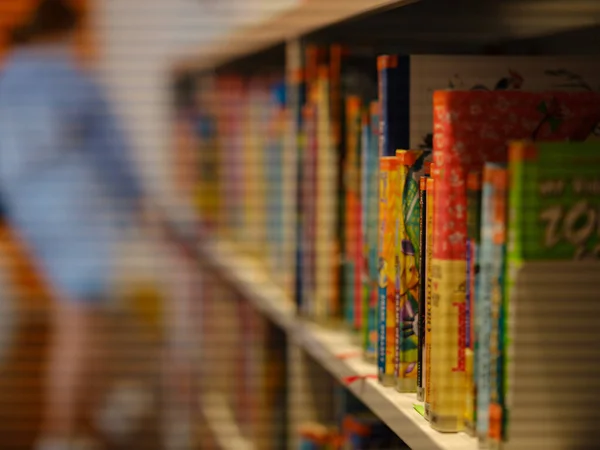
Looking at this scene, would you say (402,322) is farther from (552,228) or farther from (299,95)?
(299,95)

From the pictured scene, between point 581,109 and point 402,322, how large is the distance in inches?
10.8

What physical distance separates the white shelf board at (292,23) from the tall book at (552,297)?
26 cm

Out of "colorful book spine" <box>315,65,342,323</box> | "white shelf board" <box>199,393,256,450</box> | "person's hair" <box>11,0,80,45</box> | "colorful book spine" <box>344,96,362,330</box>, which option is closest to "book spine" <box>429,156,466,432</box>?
"colorful book spine" <box>344,96,362,330</box>

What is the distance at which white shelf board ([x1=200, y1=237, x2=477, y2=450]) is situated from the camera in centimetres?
84

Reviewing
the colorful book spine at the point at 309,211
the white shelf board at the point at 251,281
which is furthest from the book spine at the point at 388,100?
the white shelf board at the point at 251,281

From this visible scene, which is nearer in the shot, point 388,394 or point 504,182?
point 504,182

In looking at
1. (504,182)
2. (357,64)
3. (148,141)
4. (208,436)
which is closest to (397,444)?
(357,64)

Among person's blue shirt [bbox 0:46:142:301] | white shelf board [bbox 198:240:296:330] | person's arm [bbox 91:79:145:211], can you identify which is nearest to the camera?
white shelf board [bbox 198:240:296:330]

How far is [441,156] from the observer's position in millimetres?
823

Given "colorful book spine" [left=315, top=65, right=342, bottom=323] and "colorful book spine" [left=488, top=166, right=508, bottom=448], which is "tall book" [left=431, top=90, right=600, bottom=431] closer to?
"colorful book spine" [left=488, top=166, right=508, bottom=448]

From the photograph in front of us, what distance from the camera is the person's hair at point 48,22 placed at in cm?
377

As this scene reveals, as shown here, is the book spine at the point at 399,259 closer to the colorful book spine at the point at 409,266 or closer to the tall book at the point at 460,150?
the colorful book spine at the point at 409,266

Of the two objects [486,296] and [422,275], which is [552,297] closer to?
[486,296]

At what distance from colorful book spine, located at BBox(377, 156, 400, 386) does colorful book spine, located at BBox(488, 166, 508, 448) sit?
0.81 ft
